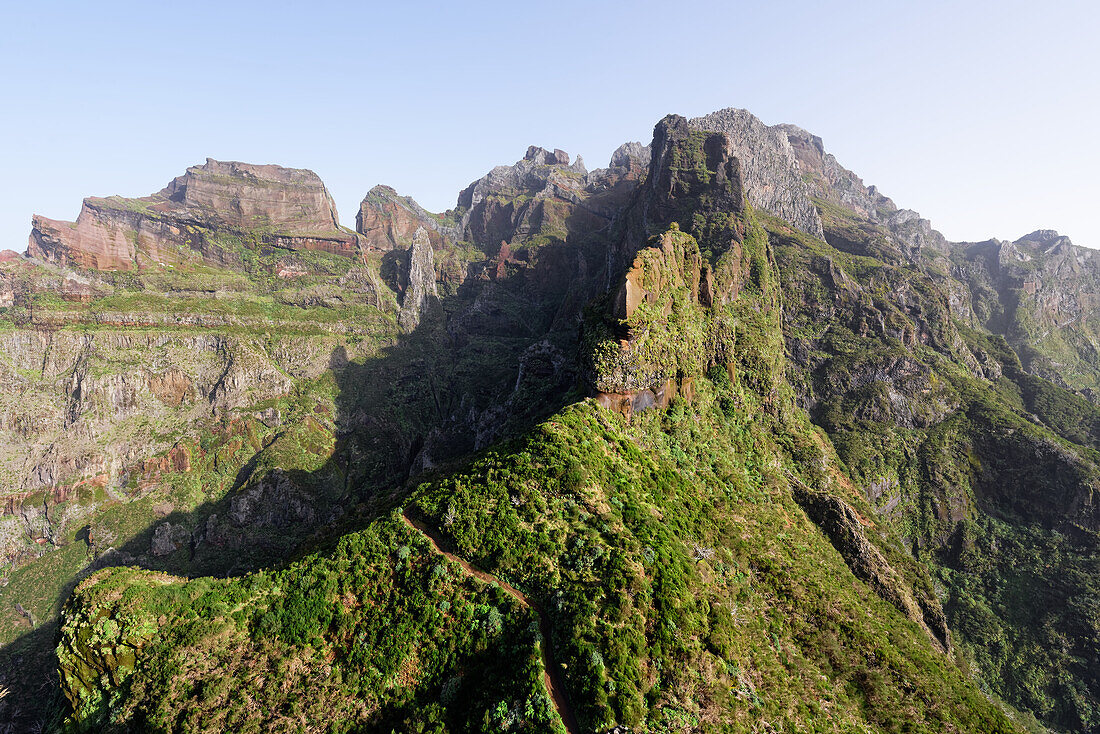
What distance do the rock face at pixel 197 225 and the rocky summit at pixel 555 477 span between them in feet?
4.29

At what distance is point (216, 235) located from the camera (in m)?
171

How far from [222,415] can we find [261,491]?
3616cm

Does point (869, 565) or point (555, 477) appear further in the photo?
point (869, 565)

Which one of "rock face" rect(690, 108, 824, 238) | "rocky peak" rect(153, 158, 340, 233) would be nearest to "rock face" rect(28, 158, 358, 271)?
"rocky peak" rect(153, 158, 340, 233)

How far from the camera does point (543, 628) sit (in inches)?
1246

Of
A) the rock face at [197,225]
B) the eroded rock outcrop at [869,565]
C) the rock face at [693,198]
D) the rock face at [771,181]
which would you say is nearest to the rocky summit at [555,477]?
the eroded rock outcrop at [869,565]

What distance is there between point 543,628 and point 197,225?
210 meters

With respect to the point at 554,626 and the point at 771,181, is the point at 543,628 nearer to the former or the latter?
the point at 554,626

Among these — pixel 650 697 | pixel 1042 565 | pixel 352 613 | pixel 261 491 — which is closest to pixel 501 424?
pixel 352 613

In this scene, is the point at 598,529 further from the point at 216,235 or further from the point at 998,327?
the point at 998,327

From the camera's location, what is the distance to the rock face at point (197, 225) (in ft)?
463

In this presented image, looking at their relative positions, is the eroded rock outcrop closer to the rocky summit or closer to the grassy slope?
the rocky summit

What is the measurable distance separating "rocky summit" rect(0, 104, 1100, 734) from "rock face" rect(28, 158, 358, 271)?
131 cm

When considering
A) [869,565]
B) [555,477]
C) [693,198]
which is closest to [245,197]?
[693,198]
